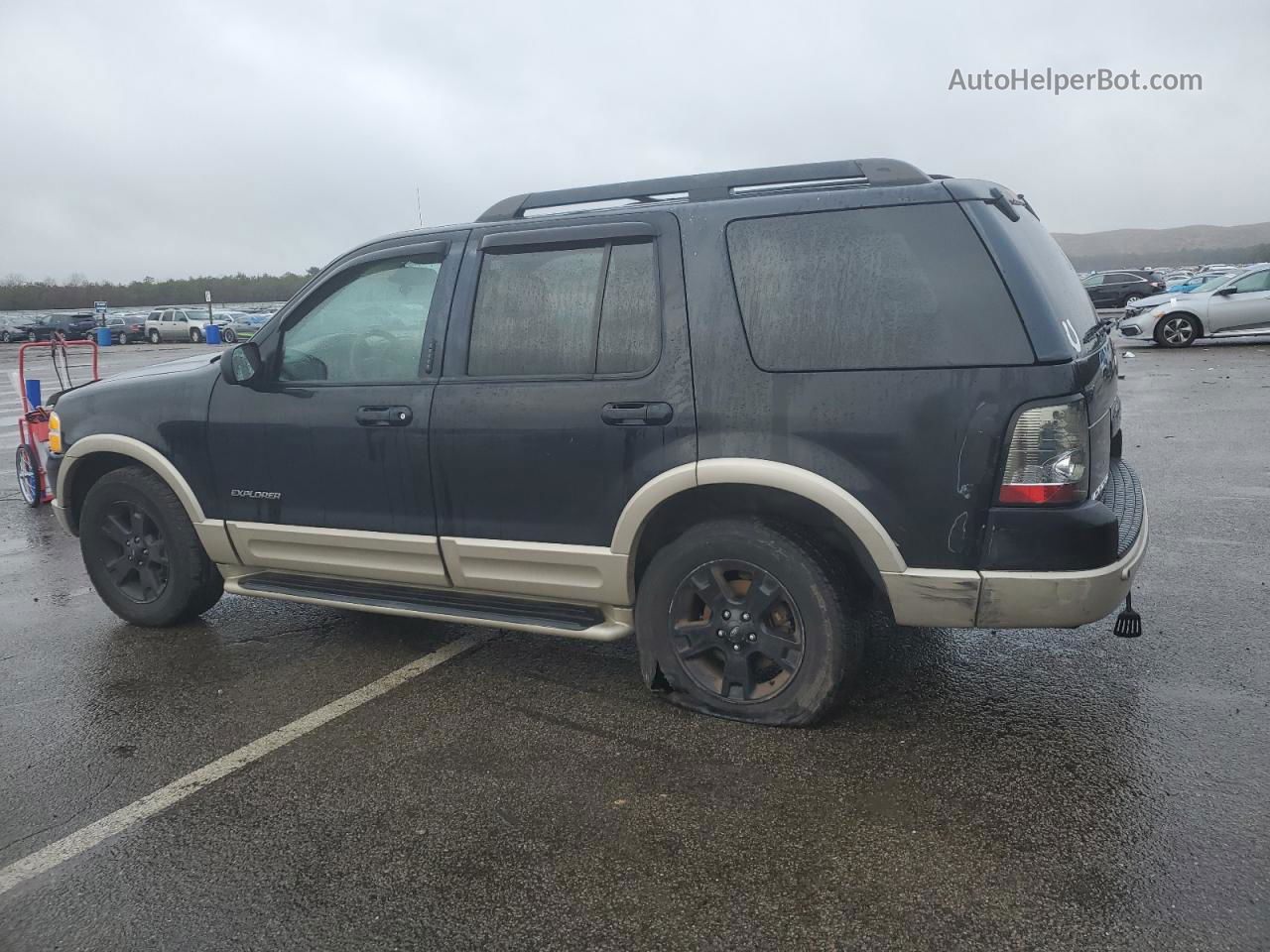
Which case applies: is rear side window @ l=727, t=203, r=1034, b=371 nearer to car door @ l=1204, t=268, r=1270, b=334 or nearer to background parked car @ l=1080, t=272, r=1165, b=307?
car door @ l=1204, t=268, r=1270, b=334

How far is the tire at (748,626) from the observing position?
3551mm

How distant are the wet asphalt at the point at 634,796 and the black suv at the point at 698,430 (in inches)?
16.2

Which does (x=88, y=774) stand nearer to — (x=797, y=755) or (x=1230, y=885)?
(x=797, y=755)

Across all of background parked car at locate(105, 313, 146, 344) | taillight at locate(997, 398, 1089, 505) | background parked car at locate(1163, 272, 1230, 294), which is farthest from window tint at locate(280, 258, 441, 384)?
background parked car at locate(105, 313, 146, 344)

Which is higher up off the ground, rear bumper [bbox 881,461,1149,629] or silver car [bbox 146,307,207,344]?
silver car [bbox 146,307,207,344]

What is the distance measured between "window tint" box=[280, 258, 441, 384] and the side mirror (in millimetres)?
123

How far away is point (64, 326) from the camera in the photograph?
49562 mm

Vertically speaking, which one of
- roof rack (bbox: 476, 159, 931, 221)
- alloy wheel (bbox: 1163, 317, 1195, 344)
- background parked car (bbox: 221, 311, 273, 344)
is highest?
background parked car (bbox: 221, 311, 273, 344)

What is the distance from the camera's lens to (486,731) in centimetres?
379

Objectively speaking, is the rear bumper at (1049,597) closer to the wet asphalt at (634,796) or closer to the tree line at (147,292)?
the wet asphalt at (634,796)

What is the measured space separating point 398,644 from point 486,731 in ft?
3.94

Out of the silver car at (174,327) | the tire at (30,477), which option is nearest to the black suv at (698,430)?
the tire at (30,477)

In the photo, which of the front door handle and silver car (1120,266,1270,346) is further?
silver car (1120,266,1270,346)

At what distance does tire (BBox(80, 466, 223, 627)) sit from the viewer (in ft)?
16.2
